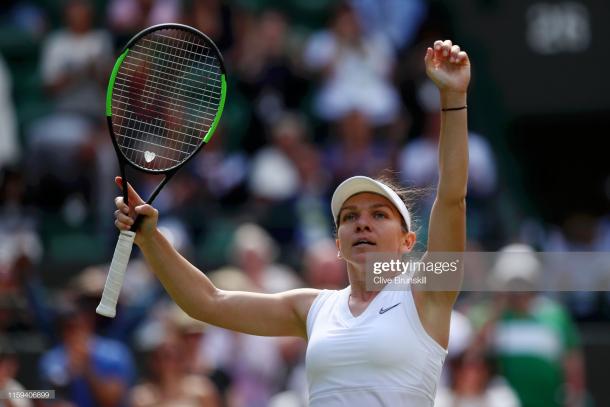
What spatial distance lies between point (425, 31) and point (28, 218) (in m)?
3.44

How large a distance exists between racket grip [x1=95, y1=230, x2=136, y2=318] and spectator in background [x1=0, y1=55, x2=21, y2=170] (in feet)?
17.8

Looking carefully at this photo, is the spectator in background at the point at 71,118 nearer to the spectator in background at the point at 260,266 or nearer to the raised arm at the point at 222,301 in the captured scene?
the spectator in background at the point at 260,266

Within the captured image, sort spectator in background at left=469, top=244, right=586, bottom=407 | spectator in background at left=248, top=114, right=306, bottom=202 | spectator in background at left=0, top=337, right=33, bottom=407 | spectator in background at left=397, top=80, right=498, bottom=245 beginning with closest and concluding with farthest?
1. spectator in background at left=0, top=337, right=33, bottom=407
2. spectator in background at left=469, top=244, right=586, bottom=407
3. spectator in background at left=397, top=80, right=498, bottom=245
4. spectator in background at left=248, top=114, right=306, bottom=202

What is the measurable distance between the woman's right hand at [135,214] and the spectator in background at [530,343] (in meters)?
3.58

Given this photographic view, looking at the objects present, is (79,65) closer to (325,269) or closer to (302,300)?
(325,269)

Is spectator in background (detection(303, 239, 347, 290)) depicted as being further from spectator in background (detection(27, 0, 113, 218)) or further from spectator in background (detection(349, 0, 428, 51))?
spectator in background (detection(349, 0, 428, 51))

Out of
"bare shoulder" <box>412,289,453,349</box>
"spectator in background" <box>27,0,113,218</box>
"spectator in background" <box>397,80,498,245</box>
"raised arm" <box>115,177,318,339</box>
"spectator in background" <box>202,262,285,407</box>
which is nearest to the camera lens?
"bare shoulder" <box>412,289,453,349</box>

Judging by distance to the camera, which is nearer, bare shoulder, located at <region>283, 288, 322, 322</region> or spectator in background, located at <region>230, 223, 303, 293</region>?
bare shoulder, located at <region>283, 288, 322, 322</region>

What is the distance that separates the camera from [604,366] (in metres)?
8.52

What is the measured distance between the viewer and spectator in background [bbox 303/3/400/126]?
10.3 metres

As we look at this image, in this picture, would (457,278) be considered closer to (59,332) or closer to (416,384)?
(416,384)

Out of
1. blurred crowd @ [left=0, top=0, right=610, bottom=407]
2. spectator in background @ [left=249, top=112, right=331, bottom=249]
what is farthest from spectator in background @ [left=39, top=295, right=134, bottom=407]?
spectator in background @ [left=249, top=112, right=331, bottom=249]

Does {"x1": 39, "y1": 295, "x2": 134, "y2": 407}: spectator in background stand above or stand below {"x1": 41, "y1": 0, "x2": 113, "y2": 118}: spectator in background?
below

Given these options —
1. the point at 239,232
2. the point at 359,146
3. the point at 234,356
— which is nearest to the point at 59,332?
the point at 234,356
